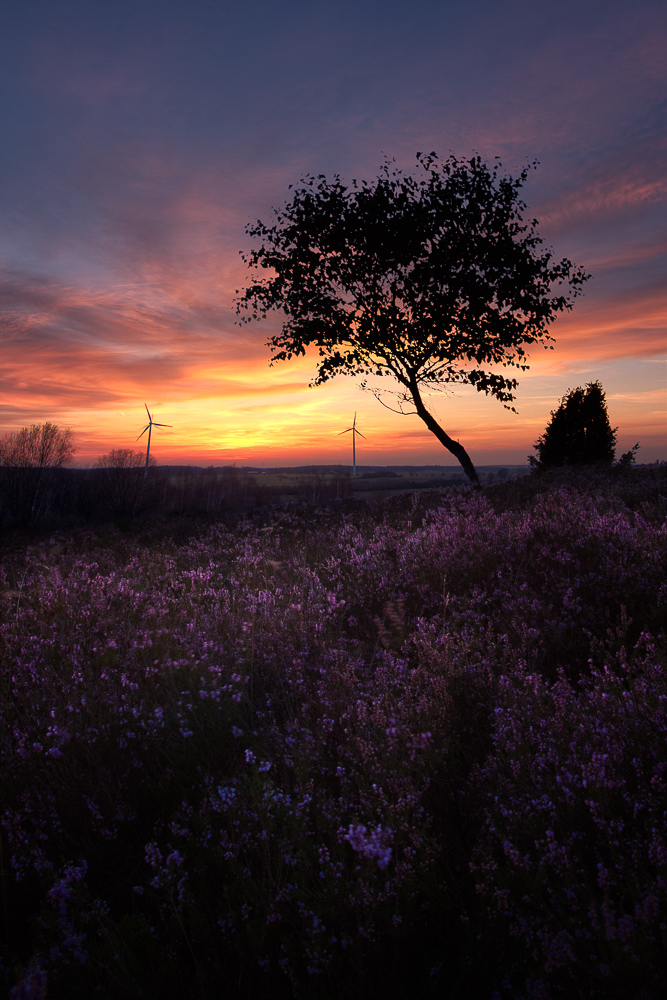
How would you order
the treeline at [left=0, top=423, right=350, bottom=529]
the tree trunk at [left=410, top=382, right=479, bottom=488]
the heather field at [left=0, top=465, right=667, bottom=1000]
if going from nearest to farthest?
the heather field at [left=0, top=465, right=667, bottom=1000] < the tree trunk at [left=410, top=382, right=479, bottom=488] < the treeline at [left=0, top=423, right=350, bottom=529]

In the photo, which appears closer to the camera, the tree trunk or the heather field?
the heather field

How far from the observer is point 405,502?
55.6 feet

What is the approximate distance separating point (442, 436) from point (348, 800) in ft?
63.6

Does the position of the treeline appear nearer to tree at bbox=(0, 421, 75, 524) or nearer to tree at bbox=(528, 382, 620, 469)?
tree at bbox=(0, 421, 75, 524)

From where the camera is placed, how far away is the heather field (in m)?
2.15

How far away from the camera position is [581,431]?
23594mm

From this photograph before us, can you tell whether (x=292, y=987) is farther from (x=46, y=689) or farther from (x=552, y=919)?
(x=46, y=689)

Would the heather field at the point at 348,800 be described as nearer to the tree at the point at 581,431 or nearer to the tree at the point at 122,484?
the tree at the point at 581,431

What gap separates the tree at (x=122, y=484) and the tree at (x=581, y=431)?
129 ft

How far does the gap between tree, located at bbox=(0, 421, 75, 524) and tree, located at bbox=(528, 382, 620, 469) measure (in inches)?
1850

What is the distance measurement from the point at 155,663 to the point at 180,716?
1044 millimetres

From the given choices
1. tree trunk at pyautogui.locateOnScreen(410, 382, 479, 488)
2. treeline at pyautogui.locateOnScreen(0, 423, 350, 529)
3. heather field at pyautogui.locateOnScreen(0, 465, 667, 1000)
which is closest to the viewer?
heather field at pyautogui.locateOnScreen(0, 465, 667, 1000)

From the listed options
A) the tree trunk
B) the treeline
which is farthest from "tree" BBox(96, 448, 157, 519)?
the tree trunk

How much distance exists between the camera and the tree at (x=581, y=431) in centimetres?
2344
